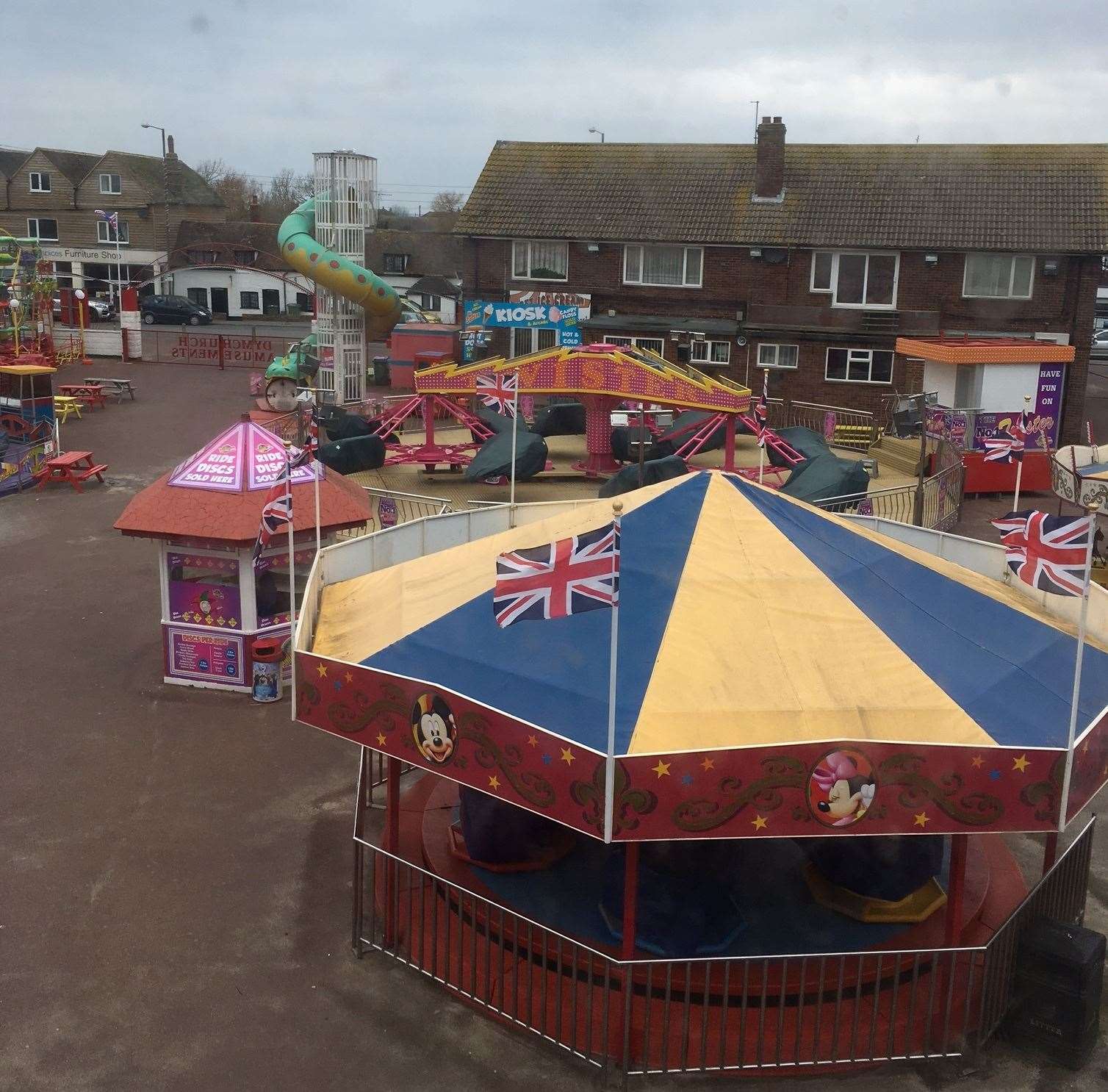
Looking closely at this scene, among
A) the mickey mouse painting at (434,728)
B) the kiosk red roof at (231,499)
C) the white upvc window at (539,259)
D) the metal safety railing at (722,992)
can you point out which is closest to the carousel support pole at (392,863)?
the metal safety railing at (722,992)

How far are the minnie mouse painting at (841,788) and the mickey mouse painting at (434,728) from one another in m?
2.28

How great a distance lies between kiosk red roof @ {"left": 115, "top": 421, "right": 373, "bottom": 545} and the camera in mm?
13906

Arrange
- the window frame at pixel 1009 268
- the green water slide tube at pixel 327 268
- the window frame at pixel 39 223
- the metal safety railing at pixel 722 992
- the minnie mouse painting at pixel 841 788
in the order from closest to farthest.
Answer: the minnie mouse painting at pixel 841 788, the metal safety railing at pixel 722 992, the window frame at pixel 1009 268, the green water slide tube at pixel 327 268, the window frame at pixel 39 223

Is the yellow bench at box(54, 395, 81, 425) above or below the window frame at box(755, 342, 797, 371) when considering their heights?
below

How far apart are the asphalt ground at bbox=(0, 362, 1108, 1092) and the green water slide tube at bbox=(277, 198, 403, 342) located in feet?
63.6

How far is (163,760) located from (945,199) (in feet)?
91.0

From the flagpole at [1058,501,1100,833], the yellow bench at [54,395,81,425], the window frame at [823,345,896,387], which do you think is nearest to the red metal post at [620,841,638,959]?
the flagpole at [1058,501,1100,833]

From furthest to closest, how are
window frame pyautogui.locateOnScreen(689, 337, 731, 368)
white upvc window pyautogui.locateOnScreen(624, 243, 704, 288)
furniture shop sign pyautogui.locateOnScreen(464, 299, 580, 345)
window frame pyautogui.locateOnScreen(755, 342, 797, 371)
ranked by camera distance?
white upvc window pyautogui.locateOnScreen(624, 243, 704, 288) < window frame pyautogui.locateOnScreen(689, 337, 731, 368) < window frame pyautogui.locateOnScreen(755, 342, 797, 371) < furniture shop sign pyautogui.locateOnScreen(464, 299, 580, 345)

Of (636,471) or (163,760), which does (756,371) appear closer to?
(636,471)

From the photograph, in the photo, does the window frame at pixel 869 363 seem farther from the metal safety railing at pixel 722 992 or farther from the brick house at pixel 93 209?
the brick house at pixel 93 209

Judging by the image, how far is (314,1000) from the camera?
28.2 feet

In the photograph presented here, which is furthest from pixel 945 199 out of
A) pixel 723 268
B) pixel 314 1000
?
pixel 314 1000

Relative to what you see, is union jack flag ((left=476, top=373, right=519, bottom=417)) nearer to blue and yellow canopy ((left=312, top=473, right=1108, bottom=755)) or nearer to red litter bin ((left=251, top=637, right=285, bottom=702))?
red litter bin ((left=251, top=637, right=285, bottom=702))

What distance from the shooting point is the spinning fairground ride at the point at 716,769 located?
7.22 metres
